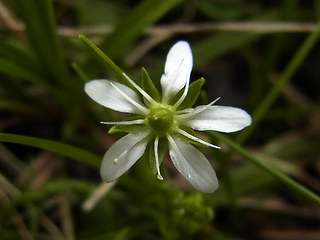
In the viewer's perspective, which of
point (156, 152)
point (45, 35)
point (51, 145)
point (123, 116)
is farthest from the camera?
point (123, 116)

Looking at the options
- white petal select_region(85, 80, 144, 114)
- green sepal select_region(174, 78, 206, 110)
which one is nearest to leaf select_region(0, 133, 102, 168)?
white petal select_region(85, 80, 144, 114)

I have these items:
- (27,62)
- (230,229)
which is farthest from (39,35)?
(230,229)

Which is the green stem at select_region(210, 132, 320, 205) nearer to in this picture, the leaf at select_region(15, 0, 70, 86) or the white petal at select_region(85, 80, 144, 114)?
the white petal at select_region(85, 80, 144, 114)

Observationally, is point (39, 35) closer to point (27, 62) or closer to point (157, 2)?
point (27, 62)

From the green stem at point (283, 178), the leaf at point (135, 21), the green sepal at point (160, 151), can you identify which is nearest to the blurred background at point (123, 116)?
the leaf at point (135, 21)

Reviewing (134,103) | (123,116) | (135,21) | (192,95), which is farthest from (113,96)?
(123,116)

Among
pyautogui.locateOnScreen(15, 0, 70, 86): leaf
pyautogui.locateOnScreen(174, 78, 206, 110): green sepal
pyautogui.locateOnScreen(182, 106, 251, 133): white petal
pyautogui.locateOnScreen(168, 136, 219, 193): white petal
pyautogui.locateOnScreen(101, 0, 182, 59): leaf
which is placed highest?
pyautogui.locateOnScreen(101, 0, 182, 59): leaf

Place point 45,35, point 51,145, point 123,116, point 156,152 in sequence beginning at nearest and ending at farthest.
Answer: point 156,152
point 51,145
point 45,35
point 123,116

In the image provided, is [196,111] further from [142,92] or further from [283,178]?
[283,178]
